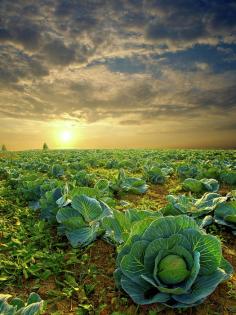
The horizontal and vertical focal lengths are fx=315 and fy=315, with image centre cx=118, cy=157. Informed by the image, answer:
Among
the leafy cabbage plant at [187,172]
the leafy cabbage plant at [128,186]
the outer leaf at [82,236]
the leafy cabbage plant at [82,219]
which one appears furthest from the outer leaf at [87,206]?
the leafy cabbage plant at [187,172]

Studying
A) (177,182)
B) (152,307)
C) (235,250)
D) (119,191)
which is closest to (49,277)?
(152,307)

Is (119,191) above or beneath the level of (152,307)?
above

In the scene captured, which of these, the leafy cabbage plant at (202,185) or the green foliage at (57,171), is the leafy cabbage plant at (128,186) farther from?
the green foliage at (57,171)

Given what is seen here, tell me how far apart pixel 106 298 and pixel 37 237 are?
150cm

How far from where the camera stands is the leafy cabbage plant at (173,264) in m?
2.38

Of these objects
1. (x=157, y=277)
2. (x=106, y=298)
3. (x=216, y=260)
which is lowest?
(x=106, y=298)

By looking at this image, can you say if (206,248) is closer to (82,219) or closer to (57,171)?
(82,219)

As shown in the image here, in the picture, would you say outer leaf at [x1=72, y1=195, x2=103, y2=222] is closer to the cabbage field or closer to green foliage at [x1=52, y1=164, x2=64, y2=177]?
the cabbage field

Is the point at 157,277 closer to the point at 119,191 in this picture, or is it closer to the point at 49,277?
the point at 49,277

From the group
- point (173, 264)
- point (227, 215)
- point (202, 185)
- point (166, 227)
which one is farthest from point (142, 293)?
point (202, 185)

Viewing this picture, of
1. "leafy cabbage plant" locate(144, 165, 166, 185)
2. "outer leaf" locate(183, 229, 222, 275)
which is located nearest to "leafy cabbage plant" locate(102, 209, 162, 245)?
"outer leaf" locate(183, 229, 222, 275)

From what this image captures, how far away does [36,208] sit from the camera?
16.9 feet

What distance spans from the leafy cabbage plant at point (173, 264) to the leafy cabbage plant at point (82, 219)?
3.52 ft

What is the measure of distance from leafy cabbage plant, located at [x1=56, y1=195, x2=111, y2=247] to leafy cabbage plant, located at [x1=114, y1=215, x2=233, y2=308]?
107cm
